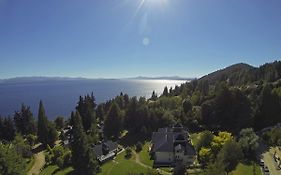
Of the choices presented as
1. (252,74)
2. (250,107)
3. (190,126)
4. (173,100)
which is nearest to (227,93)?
(250,107)

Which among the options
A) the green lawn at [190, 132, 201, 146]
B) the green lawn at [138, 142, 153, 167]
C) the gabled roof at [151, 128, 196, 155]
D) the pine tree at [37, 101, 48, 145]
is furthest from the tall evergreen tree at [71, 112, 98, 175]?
the pine tree at [37, 101, 48, 145]

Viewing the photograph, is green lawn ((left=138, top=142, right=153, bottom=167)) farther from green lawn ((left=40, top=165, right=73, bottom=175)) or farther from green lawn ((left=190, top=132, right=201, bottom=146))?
green lawn ((left=40, top=165, right=73, bottom=175))

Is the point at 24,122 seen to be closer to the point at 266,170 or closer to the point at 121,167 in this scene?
the point at 121,167

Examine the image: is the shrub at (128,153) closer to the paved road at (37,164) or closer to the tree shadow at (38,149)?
the paved road at (37,164)

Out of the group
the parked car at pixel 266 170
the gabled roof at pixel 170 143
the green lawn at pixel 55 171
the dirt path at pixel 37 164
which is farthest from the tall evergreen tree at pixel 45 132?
the parked car at pixel 266 170

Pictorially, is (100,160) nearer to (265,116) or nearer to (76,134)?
(76,134)

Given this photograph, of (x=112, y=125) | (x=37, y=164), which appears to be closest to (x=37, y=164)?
(x=37, y=164)
